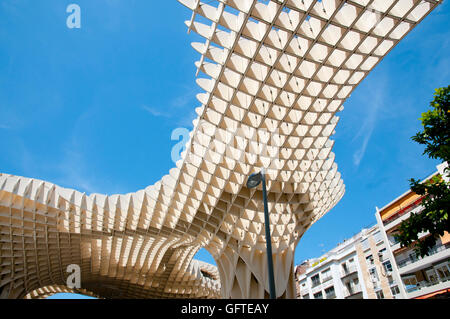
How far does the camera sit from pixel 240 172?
2250 centimetres

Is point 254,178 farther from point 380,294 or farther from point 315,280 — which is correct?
point 315,280

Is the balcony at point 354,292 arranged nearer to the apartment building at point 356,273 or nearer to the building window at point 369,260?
the apartment building at point 356,273

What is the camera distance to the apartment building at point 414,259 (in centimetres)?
3108

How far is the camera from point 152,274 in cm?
4806

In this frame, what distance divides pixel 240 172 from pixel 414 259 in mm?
25223

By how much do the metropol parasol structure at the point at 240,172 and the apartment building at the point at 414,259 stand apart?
12370 mm

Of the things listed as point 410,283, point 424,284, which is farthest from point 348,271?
point 424,284

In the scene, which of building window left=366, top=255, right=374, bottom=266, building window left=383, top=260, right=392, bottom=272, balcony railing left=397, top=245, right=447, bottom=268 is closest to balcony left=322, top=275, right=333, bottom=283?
building window left=366, top=255, right=374, bottom=266

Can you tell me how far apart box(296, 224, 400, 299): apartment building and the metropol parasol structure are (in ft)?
64.8

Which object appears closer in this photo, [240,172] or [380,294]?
[240,172]
